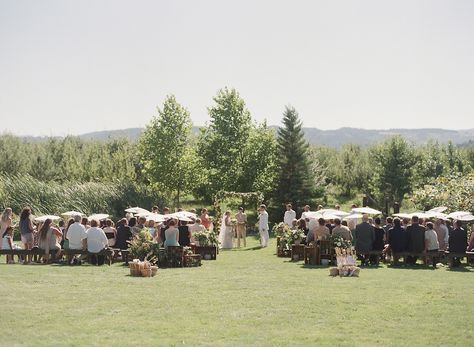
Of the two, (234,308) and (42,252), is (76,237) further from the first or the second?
(234,308)

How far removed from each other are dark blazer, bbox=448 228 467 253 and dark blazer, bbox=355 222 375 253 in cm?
271

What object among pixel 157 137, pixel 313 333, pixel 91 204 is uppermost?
pixel 157 137

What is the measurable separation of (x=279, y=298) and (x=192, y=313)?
257 centimetres

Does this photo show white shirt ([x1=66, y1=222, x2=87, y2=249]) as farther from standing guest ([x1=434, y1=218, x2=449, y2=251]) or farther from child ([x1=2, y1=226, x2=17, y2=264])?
standing guest ([x1=434, y1=218, x2=449, y2=251])

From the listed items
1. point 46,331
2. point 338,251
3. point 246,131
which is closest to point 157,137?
point 246,131

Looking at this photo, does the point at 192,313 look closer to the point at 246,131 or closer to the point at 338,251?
the point at 338,251

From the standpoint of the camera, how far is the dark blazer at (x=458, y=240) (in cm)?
2123

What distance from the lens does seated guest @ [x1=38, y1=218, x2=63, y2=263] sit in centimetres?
2106

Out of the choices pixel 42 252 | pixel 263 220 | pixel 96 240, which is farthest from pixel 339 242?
pixel 42 252

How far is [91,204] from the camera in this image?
3509 centimetres

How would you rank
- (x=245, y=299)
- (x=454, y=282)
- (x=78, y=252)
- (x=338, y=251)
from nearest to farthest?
1. (x=245, y=299)
2. (x=454, y=282)
3. (x=338, y=251)
4. (x=78, y=252)

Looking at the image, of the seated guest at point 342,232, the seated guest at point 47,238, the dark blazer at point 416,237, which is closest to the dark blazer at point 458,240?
the dark blazer at point 416,237

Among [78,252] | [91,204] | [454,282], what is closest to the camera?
[454,282]

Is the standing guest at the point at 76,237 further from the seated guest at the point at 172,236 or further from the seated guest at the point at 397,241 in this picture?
the seated guest at the point at 397,241
